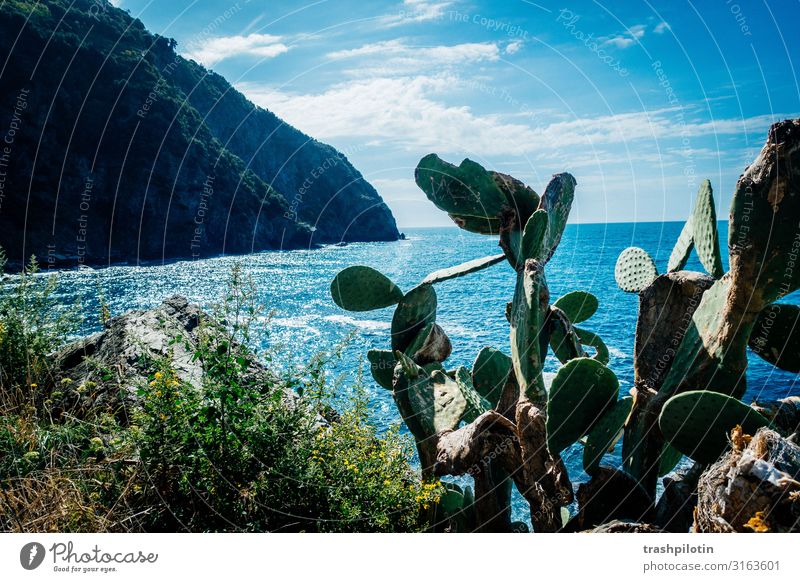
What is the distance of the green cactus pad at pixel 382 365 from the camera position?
13.9ft

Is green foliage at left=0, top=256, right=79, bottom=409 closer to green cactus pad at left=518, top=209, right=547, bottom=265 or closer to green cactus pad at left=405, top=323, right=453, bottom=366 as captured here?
green cactus pad at left=405, top=323, right=453, bottom=366

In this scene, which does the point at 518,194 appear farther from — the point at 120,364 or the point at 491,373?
the point at 120,364

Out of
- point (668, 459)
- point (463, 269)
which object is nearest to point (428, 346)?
point (463, 269)

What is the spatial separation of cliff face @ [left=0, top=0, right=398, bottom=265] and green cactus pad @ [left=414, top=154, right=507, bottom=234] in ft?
88.8

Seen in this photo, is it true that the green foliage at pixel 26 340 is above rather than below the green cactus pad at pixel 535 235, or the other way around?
below

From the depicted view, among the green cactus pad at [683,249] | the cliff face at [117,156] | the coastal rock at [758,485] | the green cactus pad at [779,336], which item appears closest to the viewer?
the coastal rock at [758,485]

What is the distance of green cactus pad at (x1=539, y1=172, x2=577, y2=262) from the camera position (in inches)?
120

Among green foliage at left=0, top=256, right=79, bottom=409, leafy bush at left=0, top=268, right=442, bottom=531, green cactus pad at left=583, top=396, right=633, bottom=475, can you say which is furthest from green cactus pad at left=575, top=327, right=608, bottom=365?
green foliage at left=0, top=256, right=79, bottom=409

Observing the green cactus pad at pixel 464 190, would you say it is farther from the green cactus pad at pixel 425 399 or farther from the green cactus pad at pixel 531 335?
the green cactus pad at pixel 425 399

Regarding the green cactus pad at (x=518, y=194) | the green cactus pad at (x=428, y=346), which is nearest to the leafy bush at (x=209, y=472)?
the green cactus pad at (x=428, y=346)

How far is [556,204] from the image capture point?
3.18 metres
